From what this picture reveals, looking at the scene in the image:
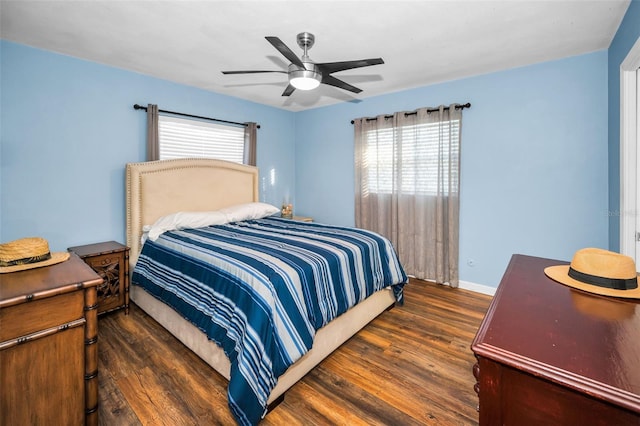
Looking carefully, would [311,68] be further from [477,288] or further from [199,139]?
[477,288]

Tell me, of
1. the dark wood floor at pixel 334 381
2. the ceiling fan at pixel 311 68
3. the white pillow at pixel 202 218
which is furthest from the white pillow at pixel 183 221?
the ceiling fan at pixel 311 68

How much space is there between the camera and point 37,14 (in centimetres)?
220

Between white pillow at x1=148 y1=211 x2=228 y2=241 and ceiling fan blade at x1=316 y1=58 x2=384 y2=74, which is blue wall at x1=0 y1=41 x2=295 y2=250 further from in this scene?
ceiling fan blade at x1=316 y1=58 x2=384 y2=74

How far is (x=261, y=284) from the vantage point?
1778mm

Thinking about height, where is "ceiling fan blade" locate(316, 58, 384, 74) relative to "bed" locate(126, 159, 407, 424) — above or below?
above

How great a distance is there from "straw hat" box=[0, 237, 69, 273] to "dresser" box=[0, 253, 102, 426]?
10 cm

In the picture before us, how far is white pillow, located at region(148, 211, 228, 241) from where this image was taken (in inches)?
121

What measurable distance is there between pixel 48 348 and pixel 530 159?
4.15 m

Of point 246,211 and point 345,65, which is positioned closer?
point 345,65

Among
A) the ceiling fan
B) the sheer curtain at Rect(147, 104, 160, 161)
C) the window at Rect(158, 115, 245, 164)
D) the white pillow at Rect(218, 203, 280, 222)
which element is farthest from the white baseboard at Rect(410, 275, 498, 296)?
the sheer curtain at Rect(147, 104, 160, 161)

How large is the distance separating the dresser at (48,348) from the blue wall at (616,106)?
12.2 feet

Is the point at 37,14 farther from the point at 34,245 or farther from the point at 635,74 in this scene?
the point at 635,74

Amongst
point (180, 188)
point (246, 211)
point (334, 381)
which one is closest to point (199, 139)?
point (180, 188)

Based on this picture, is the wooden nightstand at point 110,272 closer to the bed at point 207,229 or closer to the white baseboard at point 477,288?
the bed at point 207,229
